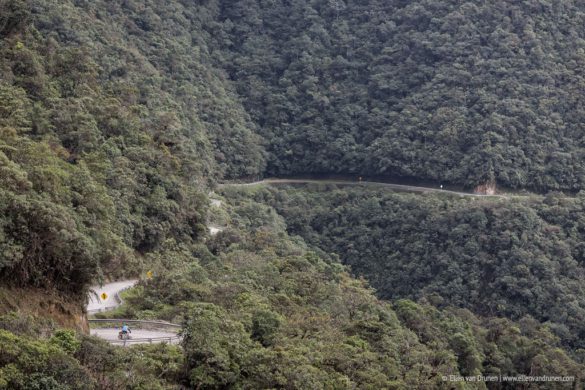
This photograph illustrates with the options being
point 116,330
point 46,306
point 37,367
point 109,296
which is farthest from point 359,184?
point 37,367

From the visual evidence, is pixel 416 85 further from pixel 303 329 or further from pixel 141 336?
pixel 141 336

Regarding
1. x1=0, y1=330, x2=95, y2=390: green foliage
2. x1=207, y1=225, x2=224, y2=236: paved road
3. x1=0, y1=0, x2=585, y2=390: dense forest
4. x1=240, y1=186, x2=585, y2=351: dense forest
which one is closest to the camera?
x1=0, y1=330, x2=95, y2=390: green foliage

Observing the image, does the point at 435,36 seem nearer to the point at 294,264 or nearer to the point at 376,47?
the point at 376,47

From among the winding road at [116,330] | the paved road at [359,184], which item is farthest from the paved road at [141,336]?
the paved road at [359,184]

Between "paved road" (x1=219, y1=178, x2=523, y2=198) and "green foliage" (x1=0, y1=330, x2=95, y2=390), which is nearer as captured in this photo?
"green foliage" (x1=0, y1=330, x2=95, y2=390)

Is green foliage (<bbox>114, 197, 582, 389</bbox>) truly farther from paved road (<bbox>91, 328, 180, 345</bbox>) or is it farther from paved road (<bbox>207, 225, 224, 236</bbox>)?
paved road (<bbox>207, 225, 224, 236</bbox>)

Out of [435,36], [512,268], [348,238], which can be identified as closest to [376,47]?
[435,36]

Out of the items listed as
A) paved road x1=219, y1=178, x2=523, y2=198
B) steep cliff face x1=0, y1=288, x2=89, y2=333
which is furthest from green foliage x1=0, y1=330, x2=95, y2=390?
paved road x1=219, y1=178, x2=523, y2=198
